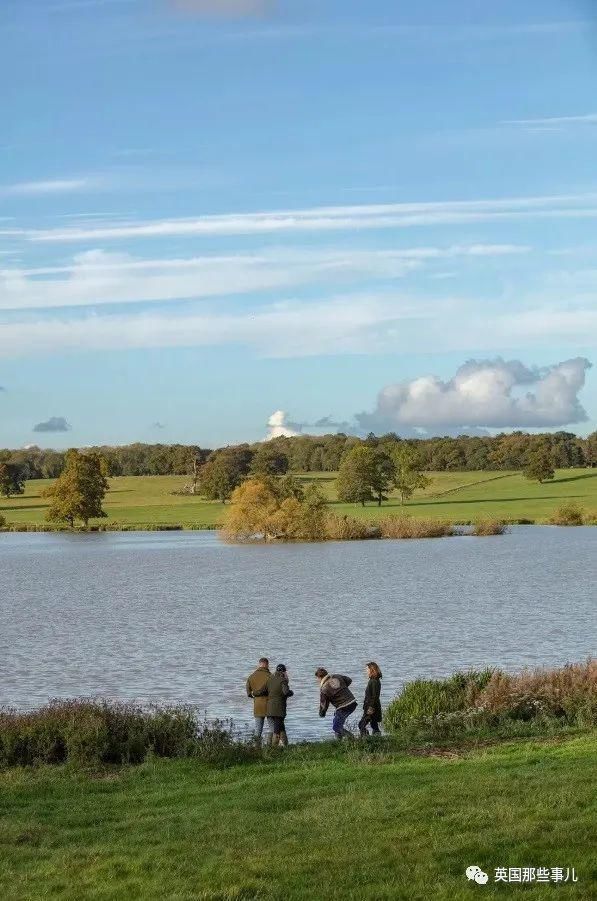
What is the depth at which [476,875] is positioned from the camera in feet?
37.0

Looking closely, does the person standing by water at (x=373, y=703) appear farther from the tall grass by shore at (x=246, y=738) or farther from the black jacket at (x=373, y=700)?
the tall grass by shore at (x=246, y=738)

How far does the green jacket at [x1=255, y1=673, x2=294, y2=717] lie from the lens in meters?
23.2

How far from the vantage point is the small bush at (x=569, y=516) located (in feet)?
434

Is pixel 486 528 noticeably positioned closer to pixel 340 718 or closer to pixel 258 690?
pixel 340 718

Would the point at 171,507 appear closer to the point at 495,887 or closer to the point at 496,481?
the point at 496,481

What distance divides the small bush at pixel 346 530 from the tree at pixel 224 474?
53960 mm

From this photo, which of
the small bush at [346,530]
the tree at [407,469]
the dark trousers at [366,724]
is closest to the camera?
the dark trousers at [366,724]

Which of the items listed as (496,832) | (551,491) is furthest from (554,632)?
(551,491)

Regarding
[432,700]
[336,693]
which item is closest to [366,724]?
[336,693]

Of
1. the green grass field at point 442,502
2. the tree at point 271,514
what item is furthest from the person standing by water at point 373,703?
the green grass field at point 442,502

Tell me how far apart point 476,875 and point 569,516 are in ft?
409

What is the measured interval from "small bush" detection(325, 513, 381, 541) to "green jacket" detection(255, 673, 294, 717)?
9733 centimetres

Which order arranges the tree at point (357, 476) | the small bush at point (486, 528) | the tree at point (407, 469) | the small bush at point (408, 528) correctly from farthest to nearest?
the tree at point (357, 476) < the tree at point (407, 469) < the small bush at point (486, 528) < the small bush at point (408, 528)

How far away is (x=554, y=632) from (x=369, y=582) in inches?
1190
